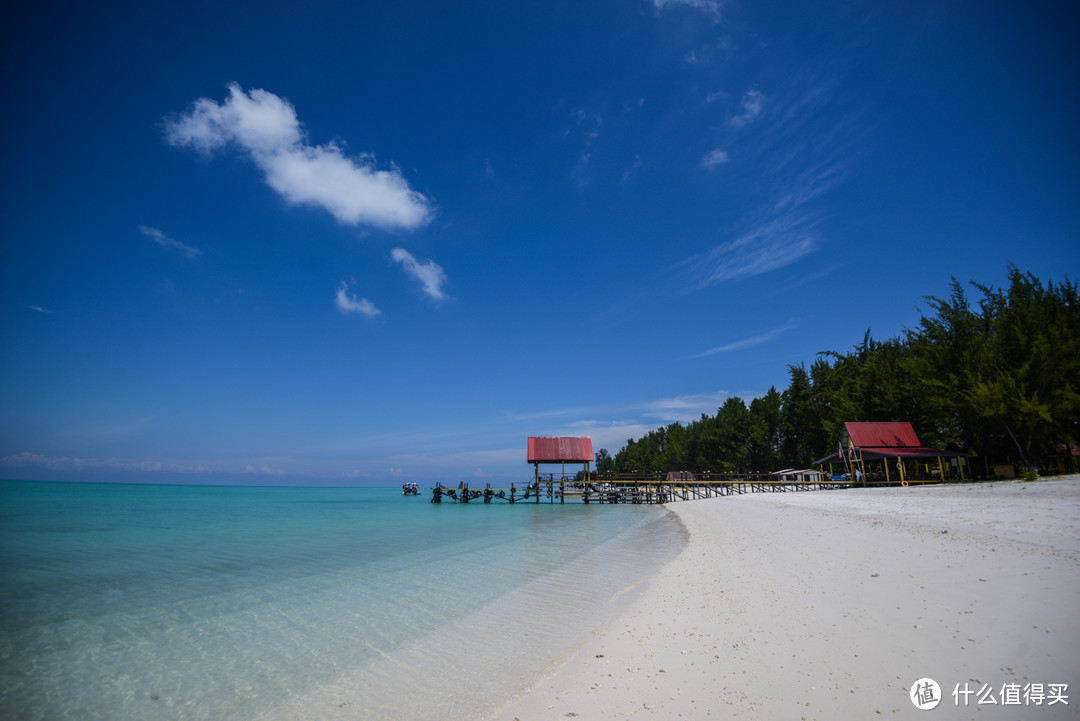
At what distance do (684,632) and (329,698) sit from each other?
15.9 feet

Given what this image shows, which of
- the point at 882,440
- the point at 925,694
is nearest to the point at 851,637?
the point at 925,694

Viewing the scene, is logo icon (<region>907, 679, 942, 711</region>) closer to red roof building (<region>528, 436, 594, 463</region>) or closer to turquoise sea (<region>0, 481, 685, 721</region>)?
turquoise sea (<region>0, 481, 685, 721</region>)

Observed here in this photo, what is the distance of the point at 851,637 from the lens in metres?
5.44

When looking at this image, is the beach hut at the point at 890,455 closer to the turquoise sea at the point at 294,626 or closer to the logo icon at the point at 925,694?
the turquoise sea at the point at 294,626

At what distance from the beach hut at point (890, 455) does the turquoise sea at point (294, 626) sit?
84.7 feet

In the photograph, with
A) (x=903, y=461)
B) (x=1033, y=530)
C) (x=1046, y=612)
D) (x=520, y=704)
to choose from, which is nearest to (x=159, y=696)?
(x=520, y=704)

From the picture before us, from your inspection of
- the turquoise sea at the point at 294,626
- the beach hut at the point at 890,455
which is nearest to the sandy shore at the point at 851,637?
the turquoise sea at the point at 294,626

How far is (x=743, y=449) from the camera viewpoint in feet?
216

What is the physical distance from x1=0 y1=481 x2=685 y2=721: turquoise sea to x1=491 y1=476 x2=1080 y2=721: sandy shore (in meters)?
1.16

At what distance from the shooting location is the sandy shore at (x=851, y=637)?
417 cm

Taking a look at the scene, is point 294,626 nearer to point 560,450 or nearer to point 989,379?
point 989,379

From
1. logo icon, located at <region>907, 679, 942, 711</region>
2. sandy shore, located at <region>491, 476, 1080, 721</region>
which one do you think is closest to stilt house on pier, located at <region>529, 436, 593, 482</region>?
sandy shore, located at <region>491, 476, 1080, 721</region>

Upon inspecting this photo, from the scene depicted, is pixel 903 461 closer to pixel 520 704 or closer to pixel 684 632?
pixel 684 632

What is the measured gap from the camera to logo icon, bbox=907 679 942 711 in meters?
3.93
